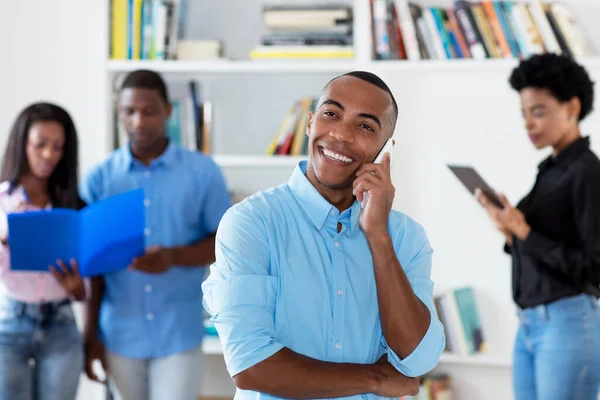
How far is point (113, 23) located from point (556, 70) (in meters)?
1.96

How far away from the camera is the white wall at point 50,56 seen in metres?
3.82

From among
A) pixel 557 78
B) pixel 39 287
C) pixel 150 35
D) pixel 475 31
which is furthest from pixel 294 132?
pixel 39 287

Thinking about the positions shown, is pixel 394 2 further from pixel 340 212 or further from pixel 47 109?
pixel 340 212

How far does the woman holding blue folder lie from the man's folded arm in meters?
1.24

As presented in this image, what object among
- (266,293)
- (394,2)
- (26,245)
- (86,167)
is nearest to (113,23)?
(86,167)

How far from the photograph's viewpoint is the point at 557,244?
7.89 feet

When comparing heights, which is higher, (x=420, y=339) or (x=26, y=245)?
(x=26, y=245)

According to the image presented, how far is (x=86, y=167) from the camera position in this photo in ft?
12.1

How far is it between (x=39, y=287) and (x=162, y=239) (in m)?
0.44

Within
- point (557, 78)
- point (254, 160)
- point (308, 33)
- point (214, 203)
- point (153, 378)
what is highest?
point (308, 33)

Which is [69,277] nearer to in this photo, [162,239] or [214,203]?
[162,239]

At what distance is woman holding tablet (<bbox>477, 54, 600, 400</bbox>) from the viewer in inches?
92.0

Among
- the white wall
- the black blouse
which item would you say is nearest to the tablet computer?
the black blouse

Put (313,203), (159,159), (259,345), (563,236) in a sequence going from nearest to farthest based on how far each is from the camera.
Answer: (259,345)
(313,203)
(563,236)
(159,159)
